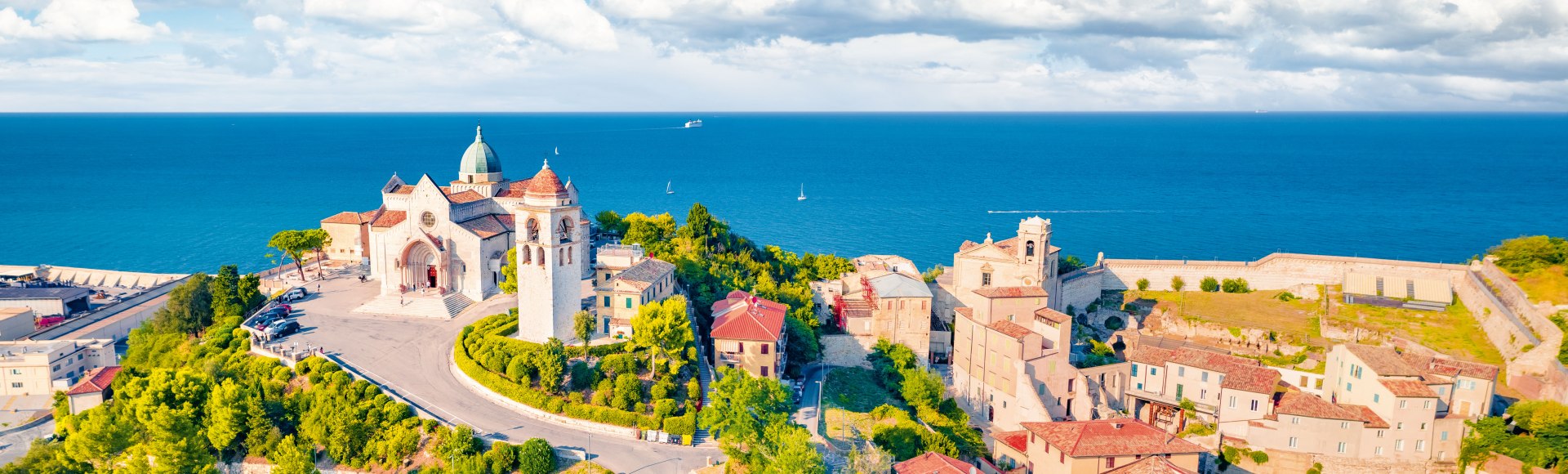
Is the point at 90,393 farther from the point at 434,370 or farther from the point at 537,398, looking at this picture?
the point at 537,398

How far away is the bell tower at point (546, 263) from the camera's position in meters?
48.2

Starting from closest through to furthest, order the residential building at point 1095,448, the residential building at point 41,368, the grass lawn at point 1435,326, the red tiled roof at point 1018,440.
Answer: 1. the residential building at point 1095,448
2. the red tiled roof at point 1018,440
3. the residential building at point 41,368
4. the grass lawn at point 1435,326

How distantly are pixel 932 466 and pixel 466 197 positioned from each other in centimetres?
3985

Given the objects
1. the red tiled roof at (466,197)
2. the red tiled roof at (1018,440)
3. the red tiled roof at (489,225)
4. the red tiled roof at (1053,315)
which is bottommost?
the red tiled roof at (1018,440)

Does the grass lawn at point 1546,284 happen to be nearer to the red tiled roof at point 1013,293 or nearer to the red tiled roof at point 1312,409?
the red tiled roof at point 1312,409

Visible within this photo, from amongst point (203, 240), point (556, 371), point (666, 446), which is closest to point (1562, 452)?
point (666, 446)

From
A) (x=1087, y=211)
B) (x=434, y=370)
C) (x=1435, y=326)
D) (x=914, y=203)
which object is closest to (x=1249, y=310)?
(x=1435, y=326)

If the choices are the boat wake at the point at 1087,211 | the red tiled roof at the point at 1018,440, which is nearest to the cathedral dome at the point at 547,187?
the red tiled roof at the point at 1018,440

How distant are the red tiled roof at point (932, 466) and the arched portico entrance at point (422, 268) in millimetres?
33748

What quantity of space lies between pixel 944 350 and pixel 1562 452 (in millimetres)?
32212

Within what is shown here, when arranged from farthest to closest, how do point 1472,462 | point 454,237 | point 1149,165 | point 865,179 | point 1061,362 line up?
1. point 1149,165
2. point 865,179
3. point 454,237
4. point 1061,362
5. point 1472,462

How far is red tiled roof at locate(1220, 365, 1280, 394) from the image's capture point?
48062 millimetres

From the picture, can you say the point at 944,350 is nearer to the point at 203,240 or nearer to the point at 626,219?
the point at 626,219

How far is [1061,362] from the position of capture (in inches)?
2085
